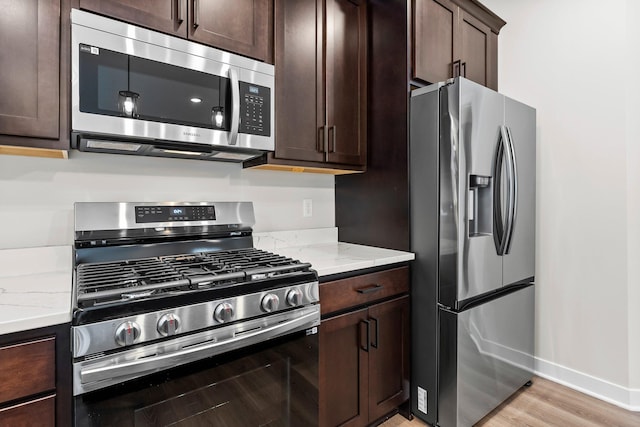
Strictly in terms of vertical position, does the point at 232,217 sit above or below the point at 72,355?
above

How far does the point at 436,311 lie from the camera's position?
1774 mm

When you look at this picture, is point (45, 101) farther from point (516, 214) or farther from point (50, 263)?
point (516, 214)

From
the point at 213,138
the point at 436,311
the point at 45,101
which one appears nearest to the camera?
the point at 45,101

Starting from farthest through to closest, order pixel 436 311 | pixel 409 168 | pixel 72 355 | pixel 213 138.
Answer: pixel 409 168
pixel 436 311
pixel 213 138
pixel 72 355

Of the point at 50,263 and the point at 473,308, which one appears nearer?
the point at 50,263

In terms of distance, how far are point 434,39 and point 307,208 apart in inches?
49.7

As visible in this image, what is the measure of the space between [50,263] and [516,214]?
2365 millimetres

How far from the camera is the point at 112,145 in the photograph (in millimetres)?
1451

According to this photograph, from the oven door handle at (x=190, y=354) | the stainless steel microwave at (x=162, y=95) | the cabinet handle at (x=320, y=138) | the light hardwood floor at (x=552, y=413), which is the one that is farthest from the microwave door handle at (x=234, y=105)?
the light hardwood floor at (x=552, y=413)

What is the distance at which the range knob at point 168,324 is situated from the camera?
1.05 m

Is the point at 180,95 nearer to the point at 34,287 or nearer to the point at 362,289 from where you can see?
the point at 34,287

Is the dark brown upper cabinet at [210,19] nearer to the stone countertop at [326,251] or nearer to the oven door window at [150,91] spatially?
the oven door window at [150,91]

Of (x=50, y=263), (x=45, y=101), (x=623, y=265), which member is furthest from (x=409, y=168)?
(x=50, y=263)

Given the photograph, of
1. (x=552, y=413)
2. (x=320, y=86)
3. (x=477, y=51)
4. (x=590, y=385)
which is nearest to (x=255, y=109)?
(x=320, y=86)
